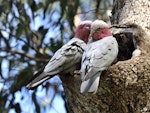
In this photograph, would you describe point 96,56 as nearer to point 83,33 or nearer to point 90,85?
point 90,85

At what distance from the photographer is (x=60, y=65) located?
6.63 feet

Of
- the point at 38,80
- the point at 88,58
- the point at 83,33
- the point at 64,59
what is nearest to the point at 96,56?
the point at 88,58

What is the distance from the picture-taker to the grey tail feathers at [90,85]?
1830mm

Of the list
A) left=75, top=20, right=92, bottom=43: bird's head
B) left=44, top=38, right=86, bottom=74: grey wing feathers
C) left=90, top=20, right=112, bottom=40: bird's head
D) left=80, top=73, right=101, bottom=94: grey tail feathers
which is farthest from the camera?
left=75, top=20, right=92, bottom=43: bird's head

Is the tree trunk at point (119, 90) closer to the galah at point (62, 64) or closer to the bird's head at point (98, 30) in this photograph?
the galah at point (62, 64)

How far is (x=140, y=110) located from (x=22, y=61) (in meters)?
1.78

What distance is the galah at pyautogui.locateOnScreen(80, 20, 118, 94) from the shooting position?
185 centimetres

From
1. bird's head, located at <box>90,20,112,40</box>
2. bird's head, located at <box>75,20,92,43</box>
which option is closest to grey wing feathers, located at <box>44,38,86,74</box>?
bird's head, located at <box>90,20,112,40</box>

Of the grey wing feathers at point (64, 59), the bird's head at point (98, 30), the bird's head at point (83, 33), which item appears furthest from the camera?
the bird's head at point (83, 33)

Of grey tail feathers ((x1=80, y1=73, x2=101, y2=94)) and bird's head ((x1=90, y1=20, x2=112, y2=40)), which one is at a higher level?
bird's head ((x1=90, y1=20, x2=112, y2=40))

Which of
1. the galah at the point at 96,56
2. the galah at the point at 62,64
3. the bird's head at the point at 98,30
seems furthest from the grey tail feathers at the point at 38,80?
the bird's head at the point at 98,30

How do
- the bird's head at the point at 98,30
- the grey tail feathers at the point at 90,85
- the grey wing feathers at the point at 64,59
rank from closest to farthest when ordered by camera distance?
1. the grey tail feathers at the point at 90,85
2. the grey wing feathers at the point at 64,59
3. the bird's head at the point at 98,30

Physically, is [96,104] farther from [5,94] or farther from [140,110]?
[5,94]

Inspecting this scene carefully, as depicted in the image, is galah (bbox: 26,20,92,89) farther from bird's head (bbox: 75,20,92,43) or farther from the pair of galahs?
bird's head (bbox: 75,20,92,43)
